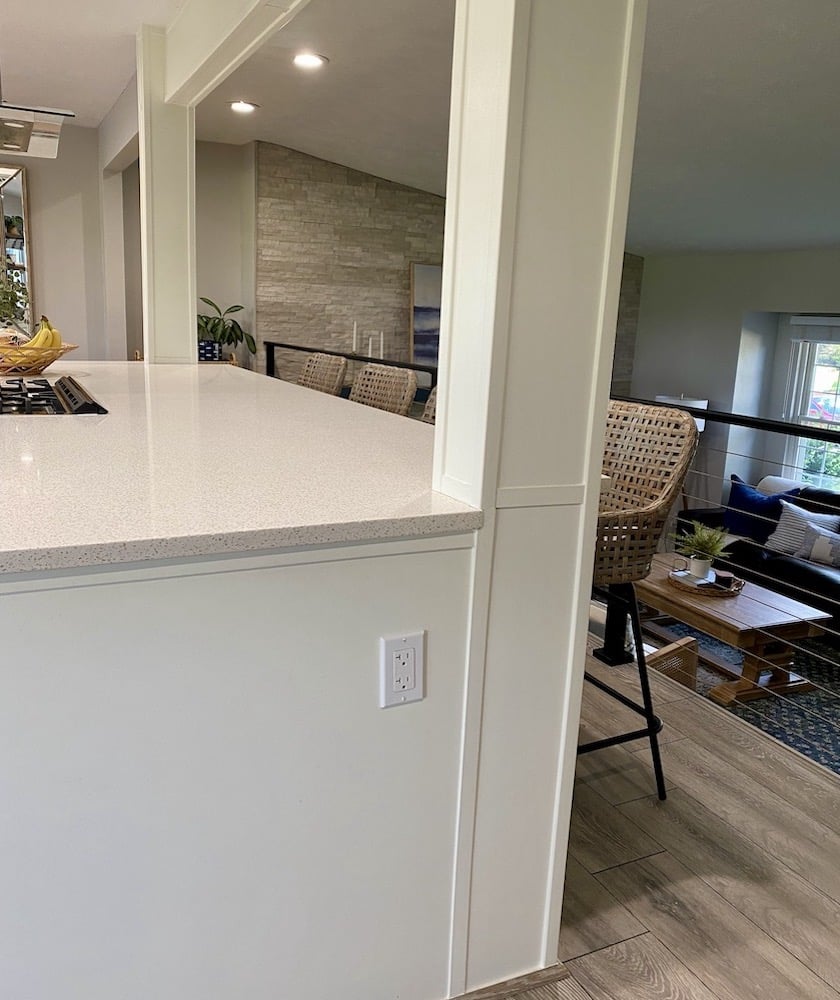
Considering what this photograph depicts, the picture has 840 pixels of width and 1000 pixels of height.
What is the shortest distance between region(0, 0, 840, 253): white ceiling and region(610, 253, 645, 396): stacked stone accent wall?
1.75 metres

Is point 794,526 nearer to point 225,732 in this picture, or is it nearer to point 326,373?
point 326,373

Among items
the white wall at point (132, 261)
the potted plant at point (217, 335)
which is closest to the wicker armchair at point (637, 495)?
the potted plant at point (217, 335)

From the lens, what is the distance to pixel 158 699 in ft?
3.85

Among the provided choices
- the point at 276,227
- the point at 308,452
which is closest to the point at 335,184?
the point at 276,227

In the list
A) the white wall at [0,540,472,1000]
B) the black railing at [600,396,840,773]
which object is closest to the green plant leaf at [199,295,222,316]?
the black railing at [600,396,840,773]

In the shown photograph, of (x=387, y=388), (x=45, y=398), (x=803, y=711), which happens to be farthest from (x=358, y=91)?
(x=803, y=711)

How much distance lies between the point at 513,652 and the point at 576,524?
243 millimetres

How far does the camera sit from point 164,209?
4.05m

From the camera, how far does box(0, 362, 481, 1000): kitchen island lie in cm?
111

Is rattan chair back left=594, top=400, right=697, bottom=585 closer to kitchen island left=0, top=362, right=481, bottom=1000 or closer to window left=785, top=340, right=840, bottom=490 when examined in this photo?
kitchen island left=0, top=362, right=481, bottom=1000

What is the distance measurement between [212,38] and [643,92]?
277 cm

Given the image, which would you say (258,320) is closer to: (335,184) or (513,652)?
(335,184)

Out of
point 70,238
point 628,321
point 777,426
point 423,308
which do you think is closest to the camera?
point 777,426

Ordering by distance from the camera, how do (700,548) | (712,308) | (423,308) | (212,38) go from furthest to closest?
(712,308) → (423,308) → (700,548) → (212,38)
